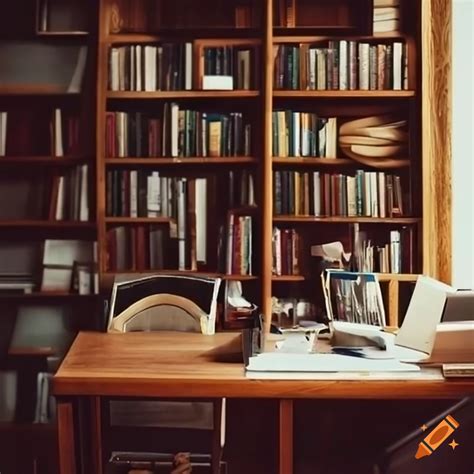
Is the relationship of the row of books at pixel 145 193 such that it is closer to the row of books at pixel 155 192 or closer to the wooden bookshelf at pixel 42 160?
the row of books at pixel 155 192

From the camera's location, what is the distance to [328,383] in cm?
226

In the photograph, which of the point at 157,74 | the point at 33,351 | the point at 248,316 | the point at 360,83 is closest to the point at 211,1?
the point at 157,74

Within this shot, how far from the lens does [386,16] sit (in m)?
3.26

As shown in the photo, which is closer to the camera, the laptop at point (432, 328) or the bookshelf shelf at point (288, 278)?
the laptop at point (432, 328)

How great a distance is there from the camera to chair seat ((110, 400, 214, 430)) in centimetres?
300

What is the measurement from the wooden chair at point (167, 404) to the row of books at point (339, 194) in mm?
618

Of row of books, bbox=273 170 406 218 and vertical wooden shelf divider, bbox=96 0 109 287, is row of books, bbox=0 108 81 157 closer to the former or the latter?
vertical wooden shelf divider, bbox=96 0 109 287

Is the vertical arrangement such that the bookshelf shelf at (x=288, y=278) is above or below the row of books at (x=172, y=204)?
below

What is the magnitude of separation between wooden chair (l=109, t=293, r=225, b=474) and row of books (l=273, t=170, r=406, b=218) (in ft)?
2.03

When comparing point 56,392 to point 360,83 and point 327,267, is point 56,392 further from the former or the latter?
point 360,83

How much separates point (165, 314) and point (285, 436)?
2.64ft

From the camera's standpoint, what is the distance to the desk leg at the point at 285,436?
229 centimetres

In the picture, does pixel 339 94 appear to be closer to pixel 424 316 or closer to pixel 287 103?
pixel 287 103

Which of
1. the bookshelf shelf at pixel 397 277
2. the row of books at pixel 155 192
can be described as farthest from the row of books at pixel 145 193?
the bookshelf shelf at pixel 397 277
